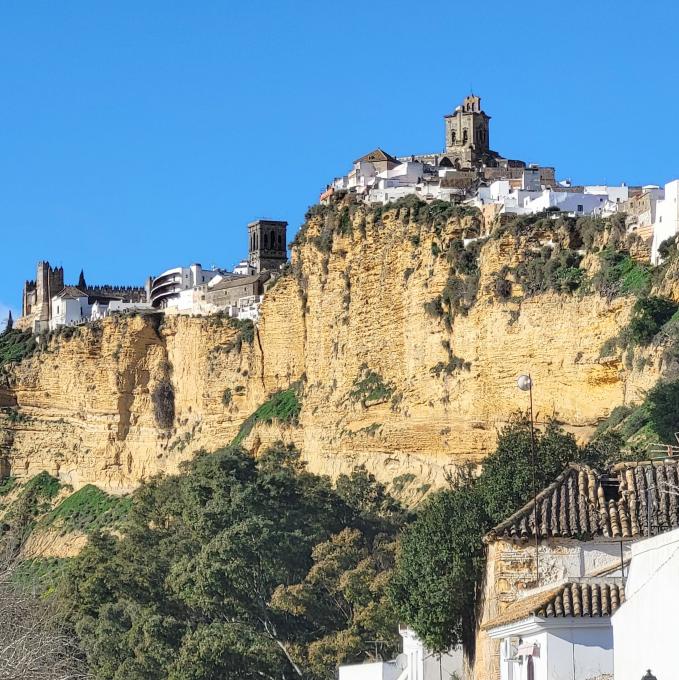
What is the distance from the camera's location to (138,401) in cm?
9375

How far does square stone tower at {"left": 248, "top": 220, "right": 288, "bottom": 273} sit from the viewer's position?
11112cm

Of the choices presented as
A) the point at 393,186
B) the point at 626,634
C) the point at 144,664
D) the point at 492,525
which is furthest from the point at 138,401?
the point at 626,634

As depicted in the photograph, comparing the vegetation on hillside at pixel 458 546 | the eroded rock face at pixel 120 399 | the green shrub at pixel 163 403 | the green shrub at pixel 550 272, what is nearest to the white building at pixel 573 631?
the vegetation on hillside at pixel 458 546

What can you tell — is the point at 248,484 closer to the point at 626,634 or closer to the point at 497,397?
the point at 497,397

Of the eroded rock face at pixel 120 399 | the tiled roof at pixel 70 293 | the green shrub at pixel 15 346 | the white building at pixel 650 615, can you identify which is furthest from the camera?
the tiled roof at pixel 70 293

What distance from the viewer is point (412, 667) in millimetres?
37469

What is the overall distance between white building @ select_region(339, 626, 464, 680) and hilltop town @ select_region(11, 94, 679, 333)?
71.8 ft

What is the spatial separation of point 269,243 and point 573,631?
87.4 metres

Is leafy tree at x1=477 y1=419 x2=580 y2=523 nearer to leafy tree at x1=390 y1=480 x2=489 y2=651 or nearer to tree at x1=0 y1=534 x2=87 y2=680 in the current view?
leafy tree at x1=390 y1=480 x2=489 y2=651

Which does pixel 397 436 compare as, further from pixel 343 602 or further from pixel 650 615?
pixel 650 615

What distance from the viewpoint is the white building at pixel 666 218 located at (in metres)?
57.4

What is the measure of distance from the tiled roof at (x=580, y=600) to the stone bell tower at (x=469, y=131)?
70368 mm

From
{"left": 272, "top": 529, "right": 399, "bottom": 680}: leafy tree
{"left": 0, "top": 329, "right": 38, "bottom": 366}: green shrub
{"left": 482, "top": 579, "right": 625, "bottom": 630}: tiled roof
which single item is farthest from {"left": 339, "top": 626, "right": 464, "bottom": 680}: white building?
{"left": 0, "top": 329, "right": 38, "bottom": 366}: green shrub

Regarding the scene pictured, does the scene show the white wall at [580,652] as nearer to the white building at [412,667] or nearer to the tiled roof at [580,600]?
the tiled roof at [580,600]
